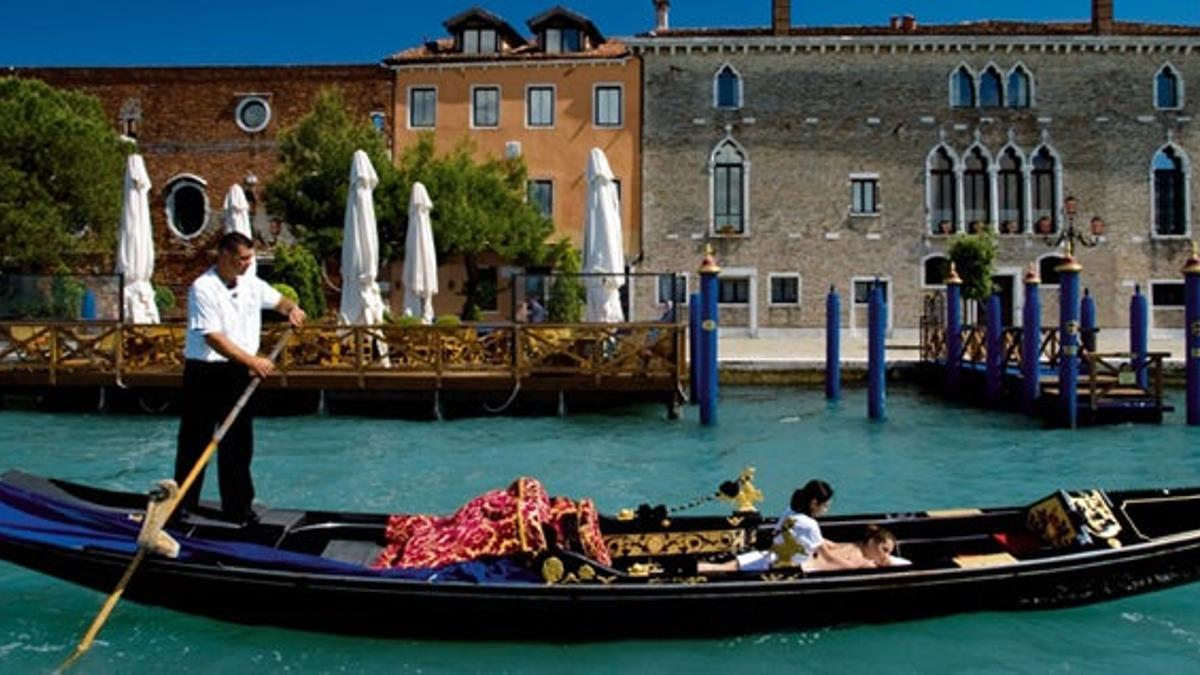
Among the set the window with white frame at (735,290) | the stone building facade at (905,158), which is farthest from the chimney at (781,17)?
the window with white frame at (735,290)

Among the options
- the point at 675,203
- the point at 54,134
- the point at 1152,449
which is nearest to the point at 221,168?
the point at 54,134

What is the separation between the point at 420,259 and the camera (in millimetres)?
16219

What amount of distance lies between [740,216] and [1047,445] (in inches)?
613

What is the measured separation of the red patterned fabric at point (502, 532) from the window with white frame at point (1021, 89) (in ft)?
78.9

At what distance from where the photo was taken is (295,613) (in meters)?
4.86

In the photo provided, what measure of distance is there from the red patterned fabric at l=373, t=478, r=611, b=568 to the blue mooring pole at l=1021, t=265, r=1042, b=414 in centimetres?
975

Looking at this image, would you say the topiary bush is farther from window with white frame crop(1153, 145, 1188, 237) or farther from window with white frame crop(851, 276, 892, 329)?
window with white frame crop(1153, 145, 1188, 237)

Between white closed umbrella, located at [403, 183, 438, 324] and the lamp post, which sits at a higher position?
the lamp post

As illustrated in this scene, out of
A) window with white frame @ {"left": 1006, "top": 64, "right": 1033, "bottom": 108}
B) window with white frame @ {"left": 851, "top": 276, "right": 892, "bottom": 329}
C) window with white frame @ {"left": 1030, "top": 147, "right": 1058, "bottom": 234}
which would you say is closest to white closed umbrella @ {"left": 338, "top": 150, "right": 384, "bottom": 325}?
window with white frame @ {"left": 851, "top": 276, "right": 892, "bottom": 329}

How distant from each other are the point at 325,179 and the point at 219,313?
17.9m

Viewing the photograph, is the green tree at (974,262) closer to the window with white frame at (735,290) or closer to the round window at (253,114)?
the window with white frame at (735,290)

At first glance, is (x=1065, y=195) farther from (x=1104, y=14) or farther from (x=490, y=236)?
(x=490, y=236)

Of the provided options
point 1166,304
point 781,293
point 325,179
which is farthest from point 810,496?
point 1166,304

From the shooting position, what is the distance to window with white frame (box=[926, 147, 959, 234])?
2631 centimetres
